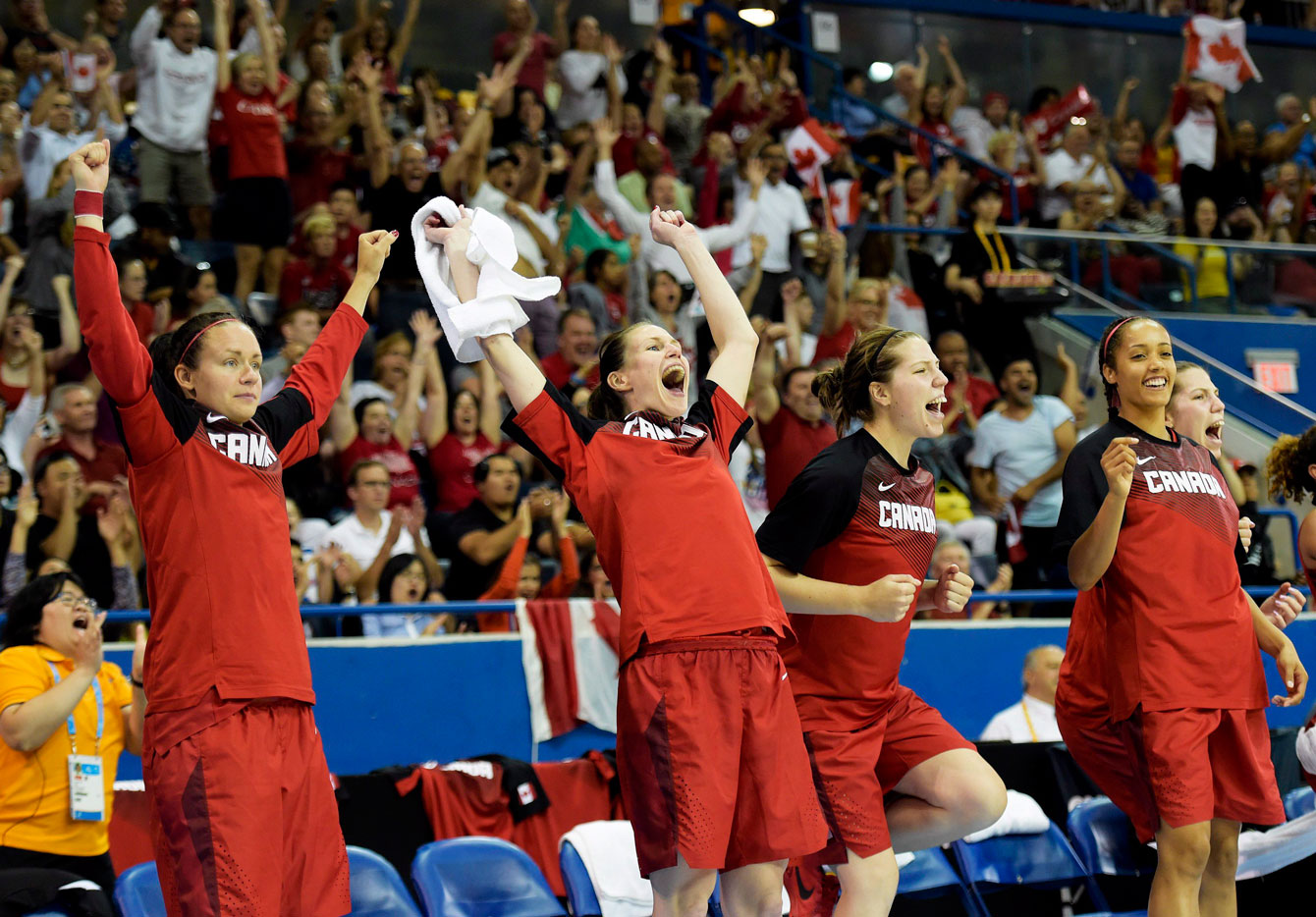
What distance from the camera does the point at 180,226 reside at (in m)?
9.88

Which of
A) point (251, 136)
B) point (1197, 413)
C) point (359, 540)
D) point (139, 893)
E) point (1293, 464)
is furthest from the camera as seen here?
point (251, 136)

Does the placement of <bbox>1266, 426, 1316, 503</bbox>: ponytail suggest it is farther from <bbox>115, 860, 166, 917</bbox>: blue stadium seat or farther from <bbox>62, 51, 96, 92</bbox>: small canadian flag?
<bbox>62, 51, 96, 92</bbox>: small canadian flag

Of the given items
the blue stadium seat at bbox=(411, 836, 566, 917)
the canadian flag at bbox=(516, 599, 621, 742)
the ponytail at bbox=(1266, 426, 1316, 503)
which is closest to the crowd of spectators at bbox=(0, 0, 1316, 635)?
the canadian flag at bbox=(516, 599, 621, 742)

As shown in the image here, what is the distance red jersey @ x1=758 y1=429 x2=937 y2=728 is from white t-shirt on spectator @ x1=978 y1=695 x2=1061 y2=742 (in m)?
3.11

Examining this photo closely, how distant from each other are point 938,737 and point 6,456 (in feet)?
17.3

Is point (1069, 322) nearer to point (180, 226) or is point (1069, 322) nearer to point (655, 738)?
point (180, 226)

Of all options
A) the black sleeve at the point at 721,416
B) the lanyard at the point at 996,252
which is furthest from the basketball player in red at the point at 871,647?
the lanyard at the point at 996,252

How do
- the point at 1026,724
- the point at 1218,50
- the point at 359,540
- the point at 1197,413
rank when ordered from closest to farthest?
the point at 1197,413, the point at 1026,724, the point at 359,540, the point at 1218,50

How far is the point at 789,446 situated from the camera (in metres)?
8.13

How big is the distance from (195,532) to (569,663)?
3.79m

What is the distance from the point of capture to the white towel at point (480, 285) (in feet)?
13.1

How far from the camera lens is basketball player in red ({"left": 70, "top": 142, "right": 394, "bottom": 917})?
3340mm

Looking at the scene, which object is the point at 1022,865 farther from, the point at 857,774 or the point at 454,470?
the point at 454,470

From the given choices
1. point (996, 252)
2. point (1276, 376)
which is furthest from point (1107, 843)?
point (1276, 376)
